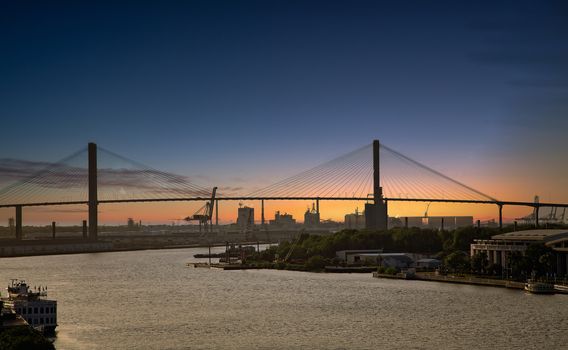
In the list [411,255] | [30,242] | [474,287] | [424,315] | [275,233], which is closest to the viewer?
[424,315]

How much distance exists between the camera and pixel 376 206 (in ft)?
235

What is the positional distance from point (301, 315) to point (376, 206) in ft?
144

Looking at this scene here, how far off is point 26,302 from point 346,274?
27340mm

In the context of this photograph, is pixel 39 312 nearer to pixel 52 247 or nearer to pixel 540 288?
pixel 540 288

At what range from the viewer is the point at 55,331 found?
985 inches

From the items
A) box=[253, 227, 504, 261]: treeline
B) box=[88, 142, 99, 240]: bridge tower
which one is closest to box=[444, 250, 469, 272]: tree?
box=[253, 227, 504, 261]: treeline

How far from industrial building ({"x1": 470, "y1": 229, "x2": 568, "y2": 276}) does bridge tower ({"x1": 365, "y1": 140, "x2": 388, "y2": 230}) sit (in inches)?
738

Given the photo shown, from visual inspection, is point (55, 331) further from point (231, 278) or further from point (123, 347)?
point (231, 278)

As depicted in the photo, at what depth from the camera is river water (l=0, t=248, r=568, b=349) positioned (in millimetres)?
22969

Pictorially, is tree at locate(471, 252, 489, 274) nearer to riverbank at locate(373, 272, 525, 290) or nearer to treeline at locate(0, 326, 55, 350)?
riverbank at locate(373, 272, 525, 290)

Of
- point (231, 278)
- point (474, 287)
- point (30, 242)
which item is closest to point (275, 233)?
point (30, 242)

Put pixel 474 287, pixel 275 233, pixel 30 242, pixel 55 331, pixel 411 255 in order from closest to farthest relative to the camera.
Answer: pixel 55 331 < pixel 474 287 < pixel 411 255 < pixel 30 242 < pixel 275 233

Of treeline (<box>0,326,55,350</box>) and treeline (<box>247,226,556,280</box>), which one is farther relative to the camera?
treeline (<box>247,226,556,280</box>)

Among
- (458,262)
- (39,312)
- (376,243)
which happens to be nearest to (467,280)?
(458,262)
